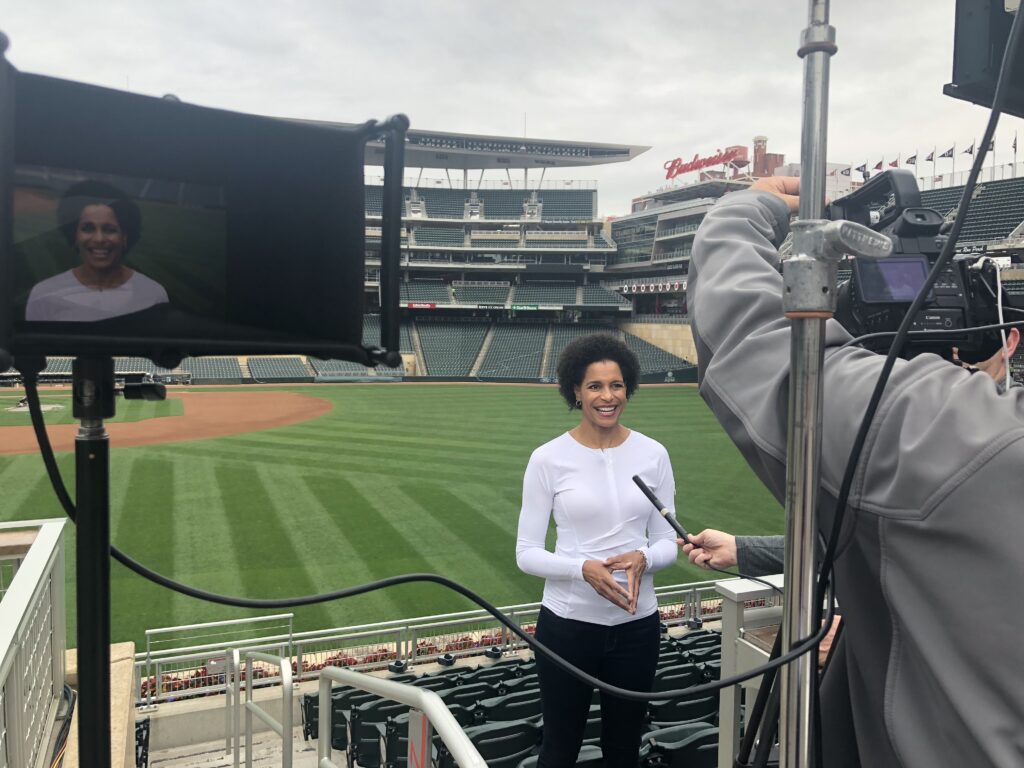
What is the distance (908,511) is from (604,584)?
6.23ft

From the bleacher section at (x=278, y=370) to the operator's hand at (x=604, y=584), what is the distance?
34.5 m

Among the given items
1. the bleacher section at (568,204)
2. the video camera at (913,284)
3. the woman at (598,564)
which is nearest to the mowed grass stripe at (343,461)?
the woman at (598,564)

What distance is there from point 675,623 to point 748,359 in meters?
7.88

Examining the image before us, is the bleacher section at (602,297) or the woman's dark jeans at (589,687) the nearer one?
the woman's dark jeans at (589,687)

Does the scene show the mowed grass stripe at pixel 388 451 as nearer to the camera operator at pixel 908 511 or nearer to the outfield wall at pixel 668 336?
the camera operator at pixel 908 511

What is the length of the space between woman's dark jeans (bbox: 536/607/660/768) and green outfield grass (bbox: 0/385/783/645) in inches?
256

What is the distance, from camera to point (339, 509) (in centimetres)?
1284

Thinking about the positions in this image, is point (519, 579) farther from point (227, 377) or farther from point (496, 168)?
point (496, 168)

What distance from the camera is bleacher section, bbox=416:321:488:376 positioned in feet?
137

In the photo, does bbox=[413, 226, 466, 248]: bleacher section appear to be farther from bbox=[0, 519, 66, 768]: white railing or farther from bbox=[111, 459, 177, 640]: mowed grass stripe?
bbox=[0, 519, 66, 768]: white railing

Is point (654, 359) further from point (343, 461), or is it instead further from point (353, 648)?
point (353, 648)

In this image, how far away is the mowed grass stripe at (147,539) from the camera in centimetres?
898

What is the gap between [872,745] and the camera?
1.16 meters

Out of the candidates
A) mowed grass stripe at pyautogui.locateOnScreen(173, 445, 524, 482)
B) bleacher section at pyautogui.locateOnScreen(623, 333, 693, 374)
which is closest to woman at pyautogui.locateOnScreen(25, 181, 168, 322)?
mowed grass stripe at pyautogui.locateOnScreen(173, 445, 524, 482)
